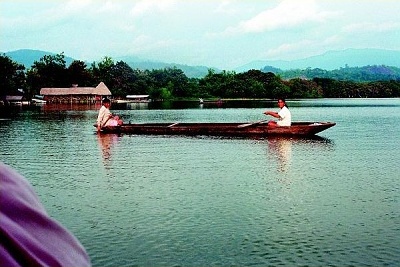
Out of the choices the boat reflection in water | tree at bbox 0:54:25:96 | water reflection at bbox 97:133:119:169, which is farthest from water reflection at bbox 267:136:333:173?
tree at bbox 0:54:25:96

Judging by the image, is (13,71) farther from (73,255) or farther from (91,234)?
(73,255)

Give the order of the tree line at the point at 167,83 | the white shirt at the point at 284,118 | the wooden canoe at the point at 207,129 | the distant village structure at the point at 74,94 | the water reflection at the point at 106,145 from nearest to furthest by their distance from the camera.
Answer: the water reflection at the point at 106,145
the white shirt at the point at 284,118
the wooden canoe at the point at 207,129
the distant village structure at the point at 74,94
the tree line at the point at 167,83

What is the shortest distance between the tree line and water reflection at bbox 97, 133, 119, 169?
168ft

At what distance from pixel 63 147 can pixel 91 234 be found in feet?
38.0

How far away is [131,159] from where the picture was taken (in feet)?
49.8

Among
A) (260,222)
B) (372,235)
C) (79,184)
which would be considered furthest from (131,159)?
(372,235)

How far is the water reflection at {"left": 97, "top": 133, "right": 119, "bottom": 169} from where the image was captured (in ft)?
48.9

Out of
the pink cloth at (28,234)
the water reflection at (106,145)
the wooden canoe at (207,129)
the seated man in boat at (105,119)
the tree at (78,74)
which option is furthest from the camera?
the tree at (78,74)

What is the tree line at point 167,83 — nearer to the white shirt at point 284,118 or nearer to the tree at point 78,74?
the tree at point 78,74

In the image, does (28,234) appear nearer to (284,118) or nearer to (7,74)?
(284,118)

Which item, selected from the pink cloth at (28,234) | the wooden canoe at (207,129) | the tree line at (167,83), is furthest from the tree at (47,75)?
the pink cloth at (28,234)

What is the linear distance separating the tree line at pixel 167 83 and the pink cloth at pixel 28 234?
72177 mm

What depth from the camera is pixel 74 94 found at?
270 feet

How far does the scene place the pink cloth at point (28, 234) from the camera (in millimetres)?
699
